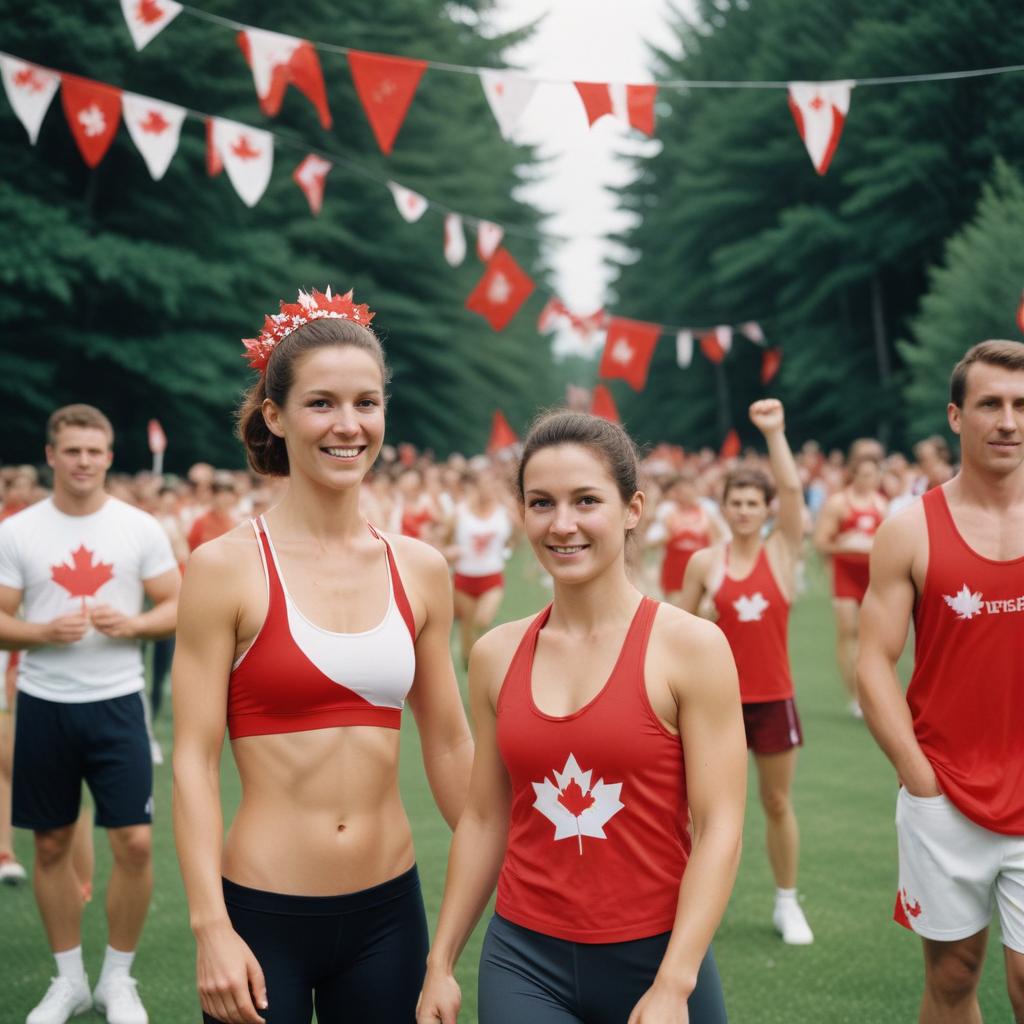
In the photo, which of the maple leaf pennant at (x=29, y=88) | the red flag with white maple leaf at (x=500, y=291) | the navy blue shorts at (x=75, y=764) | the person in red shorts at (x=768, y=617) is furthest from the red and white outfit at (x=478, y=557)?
the navy blue shorts at (x=75, y=764)

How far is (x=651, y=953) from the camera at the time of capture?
2824mm

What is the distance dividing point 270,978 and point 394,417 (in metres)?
42.4

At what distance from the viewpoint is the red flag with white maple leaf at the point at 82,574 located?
218 inches

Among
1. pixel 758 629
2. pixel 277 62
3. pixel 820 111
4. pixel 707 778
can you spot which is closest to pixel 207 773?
pixel 707 778

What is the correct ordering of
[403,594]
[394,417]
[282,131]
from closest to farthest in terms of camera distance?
1. [403,594]
2. [282,131]
3. [394,417]

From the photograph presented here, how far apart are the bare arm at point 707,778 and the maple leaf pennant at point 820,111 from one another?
8593 mm

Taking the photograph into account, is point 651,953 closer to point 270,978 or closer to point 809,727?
point 270,978

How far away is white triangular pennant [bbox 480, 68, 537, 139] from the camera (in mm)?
11000

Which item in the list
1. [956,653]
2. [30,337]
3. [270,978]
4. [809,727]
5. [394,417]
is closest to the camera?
[270,978]

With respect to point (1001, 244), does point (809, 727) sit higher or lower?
lower

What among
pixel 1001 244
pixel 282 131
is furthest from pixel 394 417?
pixel 1001 244

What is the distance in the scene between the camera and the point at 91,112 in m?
12.3

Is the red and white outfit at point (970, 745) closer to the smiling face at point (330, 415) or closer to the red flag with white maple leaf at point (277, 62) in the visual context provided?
the smiling face at point (330, 415)

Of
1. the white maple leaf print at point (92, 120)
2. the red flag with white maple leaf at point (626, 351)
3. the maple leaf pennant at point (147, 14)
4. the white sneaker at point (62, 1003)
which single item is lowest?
the white sneaker at point (62, 1003)
